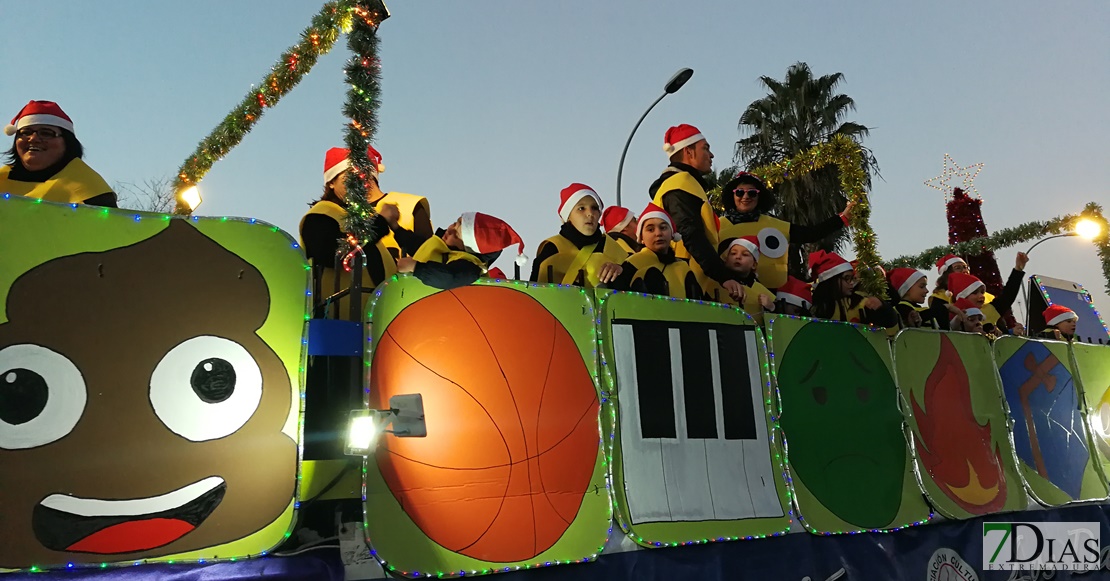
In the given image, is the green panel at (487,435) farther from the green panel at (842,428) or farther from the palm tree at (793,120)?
the palm tree at (793,120)

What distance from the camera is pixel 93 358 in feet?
8.89

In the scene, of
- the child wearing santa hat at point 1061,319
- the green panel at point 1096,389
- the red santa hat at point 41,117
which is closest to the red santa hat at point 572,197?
the red santa hat at point 41,117

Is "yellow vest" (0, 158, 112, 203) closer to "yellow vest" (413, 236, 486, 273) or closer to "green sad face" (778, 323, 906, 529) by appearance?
"yellow vest" (413, 236, 486, 273)

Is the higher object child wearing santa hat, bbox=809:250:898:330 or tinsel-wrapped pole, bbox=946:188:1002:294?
tinsel-wrapped pole, bbox=946:188:1002:294

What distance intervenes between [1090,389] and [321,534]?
7.02m

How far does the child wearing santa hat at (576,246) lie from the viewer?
5461 millimetres

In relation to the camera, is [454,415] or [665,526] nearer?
[454,415]

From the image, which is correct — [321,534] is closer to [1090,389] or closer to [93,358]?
[93,358]

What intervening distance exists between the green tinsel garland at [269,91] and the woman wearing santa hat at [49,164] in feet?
3.71

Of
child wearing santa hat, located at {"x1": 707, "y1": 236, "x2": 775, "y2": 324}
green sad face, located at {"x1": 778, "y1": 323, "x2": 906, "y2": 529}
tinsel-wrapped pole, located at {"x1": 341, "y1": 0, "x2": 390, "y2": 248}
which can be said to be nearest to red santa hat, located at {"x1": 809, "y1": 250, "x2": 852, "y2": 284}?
child wearing santa hat, located at {"x1": 707, "y1": 236, "x2": 775, "y2": 324}

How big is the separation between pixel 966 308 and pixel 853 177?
1985 millimetres

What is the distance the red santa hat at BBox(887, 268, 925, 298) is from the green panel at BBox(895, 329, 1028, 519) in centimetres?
131

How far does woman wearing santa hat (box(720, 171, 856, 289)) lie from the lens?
20.9 ft

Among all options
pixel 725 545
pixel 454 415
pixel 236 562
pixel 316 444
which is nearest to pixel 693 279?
A: pixel 725 545
